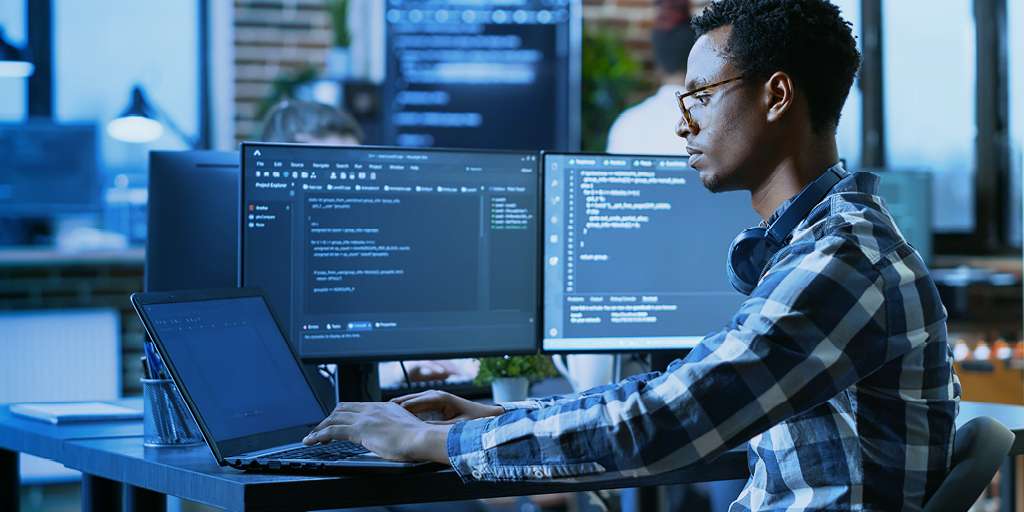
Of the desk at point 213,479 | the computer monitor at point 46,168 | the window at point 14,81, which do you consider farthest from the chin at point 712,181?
the window at point 14,81

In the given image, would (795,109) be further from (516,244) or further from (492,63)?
(492,63)

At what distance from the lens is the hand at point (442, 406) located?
5.57 ft

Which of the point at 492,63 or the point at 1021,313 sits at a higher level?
the point at 492,63

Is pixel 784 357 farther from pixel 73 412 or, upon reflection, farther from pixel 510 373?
pixel 73 412

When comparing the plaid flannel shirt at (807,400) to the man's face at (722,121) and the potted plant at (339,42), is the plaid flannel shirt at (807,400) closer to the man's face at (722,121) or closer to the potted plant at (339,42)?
the man's face at (722,121)

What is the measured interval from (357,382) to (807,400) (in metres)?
0.96

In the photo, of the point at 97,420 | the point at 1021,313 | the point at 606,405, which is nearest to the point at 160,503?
the point at 97,420

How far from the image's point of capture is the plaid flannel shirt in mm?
1271

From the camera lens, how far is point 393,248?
6.71 ft

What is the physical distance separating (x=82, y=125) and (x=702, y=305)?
10.7ft

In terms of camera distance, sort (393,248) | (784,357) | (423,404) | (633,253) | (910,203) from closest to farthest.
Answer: (784,357), (423,404), (393,248), (633,253), (910,203)

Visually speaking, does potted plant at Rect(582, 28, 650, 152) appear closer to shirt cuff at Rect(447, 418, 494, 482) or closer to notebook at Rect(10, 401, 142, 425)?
notebook at Rect(10, 401, 142, 425)

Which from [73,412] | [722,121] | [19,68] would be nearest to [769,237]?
[722,121]

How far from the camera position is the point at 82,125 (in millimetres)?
4797
